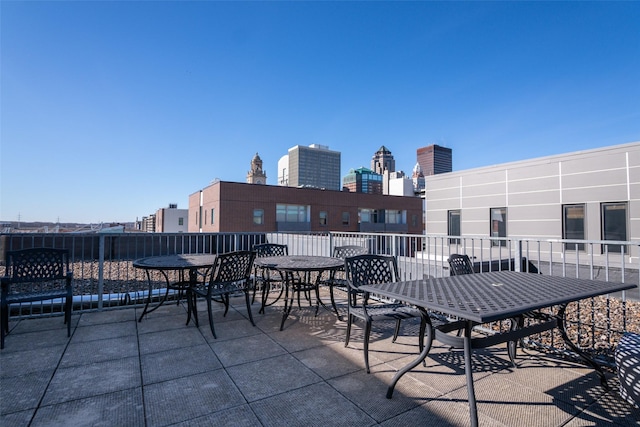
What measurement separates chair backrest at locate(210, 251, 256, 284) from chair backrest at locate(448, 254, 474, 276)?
7.67 ft

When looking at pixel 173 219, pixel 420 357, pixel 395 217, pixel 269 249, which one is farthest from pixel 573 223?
pixel 173 219

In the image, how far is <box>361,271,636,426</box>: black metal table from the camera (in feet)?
5.01

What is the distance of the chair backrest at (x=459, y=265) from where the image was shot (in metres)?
3.15

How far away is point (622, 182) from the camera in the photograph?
7621 millimetres

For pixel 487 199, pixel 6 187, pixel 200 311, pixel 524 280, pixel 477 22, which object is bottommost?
pixel 200 311

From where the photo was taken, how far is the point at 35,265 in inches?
134

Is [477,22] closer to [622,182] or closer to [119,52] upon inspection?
[622,182]

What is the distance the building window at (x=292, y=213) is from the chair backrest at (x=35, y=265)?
19993mm

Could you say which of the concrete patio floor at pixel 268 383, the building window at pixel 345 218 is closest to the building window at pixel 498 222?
A: the concrete patio floor at pixel 268 383

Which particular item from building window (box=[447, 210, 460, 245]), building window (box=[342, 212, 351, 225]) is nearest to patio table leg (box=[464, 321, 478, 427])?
building window (box=[447, 210, 460, 245])

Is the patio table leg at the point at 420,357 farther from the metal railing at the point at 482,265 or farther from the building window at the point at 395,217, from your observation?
the building window at the point at 395,217

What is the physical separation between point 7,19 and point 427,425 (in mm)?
9821

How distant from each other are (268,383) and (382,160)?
463ft

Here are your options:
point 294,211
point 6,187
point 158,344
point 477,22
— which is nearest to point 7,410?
point 158,344
